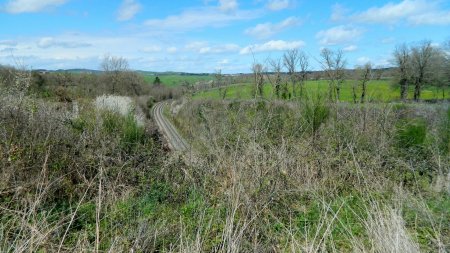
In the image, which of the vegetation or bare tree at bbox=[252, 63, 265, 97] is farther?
bare tree at bbox=[252, 63, 265, 97]

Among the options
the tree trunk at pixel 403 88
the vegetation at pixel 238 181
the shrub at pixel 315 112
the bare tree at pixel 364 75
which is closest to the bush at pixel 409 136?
the vegetation at pixel 238 181

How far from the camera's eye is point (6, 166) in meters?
5.88

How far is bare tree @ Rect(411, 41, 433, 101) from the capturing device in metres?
47.2

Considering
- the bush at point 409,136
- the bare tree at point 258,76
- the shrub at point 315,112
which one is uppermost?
the bare tree at point 258,76

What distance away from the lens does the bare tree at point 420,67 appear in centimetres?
4725

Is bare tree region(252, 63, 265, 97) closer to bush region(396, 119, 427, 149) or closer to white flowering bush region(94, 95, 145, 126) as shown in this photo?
bush region(396, 119, 427, 149)

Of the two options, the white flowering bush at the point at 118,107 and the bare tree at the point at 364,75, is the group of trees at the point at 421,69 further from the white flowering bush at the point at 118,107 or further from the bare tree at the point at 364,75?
the white flowering bush at the point at 118,107

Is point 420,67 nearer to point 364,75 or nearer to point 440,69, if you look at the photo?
point 440,69

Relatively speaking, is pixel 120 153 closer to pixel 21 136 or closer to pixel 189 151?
pixel 189 151

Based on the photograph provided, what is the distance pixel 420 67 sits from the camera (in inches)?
1881

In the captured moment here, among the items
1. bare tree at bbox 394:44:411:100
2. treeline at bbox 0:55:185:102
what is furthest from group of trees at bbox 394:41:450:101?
treeline at bbox 0:55:185:102

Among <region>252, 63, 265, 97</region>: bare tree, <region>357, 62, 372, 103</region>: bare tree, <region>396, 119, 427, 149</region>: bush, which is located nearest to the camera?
<region>252, 63, 265, 97</region>: bare tree

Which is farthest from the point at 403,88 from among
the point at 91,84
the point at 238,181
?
the point at 238,181

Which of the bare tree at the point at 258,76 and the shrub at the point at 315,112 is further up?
the bare tree at the point at 258,76
